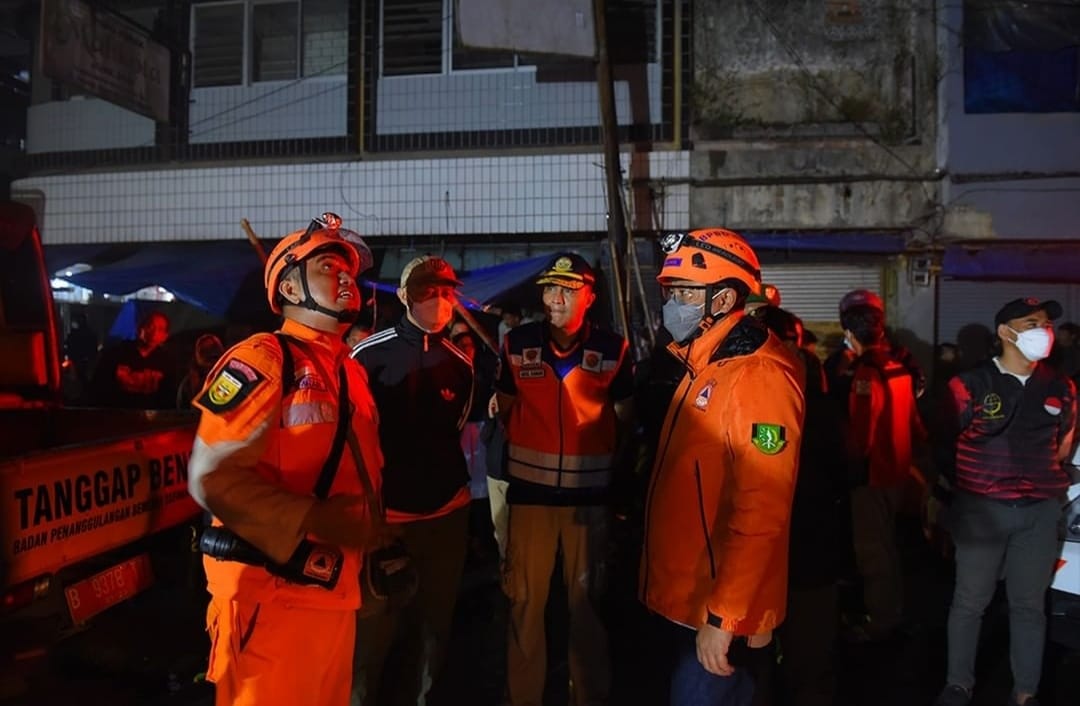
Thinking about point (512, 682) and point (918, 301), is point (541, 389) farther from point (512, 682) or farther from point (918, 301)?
point (918, 301)

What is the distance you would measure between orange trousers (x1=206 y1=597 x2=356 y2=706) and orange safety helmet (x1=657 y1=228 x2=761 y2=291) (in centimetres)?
158

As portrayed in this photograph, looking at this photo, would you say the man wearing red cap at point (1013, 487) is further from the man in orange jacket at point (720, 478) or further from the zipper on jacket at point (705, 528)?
the zipper on jacket at point (705, 528)

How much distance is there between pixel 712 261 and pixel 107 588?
109 inches

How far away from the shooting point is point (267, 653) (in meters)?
2.29

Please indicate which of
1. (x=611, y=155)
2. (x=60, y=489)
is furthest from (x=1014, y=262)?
(x=60, y=489)

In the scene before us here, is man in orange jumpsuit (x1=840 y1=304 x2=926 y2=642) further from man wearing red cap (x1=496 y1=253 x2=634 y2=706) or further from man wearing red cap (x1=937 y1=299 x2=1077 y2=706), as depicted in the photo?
man wearing red cap (x1=496 y1=253 x2=634 y2=706)

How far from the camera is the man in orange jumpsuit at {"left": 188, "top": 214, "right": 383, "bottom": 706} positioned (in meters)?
2.18

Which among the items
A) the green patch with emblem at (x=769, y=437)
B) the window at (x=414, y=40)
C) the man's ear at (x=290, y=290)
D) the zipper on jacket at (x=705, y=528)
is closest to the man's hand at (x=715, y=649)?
the zipper on jacket at (x=705, y=528)

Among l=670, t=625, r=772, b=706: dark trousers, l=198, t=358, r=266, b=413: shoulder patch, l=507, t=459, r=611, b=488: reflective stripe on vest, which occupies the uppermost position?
l=198, t=358, r=266, b=413: shoulder patch

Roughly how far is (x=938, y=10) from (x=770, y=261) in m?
3.39

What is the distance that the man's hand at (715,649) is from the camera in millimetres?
2271

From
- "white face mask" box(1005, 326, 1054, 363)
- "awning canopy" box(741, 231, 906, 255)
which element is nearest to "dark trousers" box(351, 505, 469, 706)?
"white face mask" box(1005, 326, 1054, 363)

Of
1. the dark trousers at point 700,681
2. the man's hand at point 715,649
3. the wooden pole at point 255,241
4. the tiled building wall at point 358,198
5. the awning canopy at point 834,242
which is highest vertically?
the tiled building wall at point 358,198

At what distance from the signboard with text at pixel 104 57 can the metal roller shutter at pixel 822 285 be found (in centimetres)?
764
